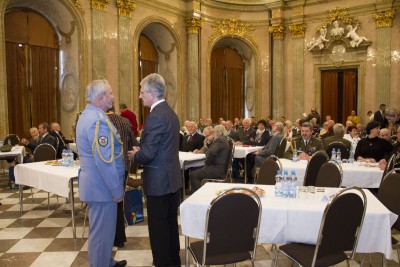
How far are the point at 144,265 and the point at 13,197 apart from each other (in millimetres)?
3904

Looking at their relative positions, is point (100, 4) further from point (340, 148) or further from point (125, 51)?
point (340, 148)

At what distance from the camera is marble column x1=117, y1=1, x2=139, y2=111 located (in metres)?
11.3

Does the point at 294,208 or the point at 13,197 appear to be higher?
the point at 294,208

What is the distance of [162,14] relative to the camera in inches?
502

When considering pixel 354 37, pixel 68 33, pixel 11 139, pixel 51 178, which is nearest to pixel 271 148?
pixel 51 178

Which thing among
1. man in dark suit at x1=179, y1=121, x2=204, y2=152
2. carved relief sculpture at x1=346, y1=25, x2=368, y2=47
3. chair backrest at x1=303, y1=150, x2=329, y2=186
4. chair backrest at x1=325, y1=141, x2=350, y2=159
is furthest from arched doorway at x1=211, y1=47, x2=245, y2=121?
chair backrest at x1=303, y1=150, x2=329, y2=186

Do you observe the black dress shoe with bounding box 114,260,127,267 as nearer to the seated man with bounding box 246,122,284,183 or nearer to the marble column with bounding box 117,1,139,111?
the seated man with bounding box 246,122,284,183

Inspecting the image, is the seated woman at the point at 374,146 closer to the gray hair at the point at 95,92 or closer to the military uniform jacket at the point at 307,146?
the military uniform jacket at the point at 307,146

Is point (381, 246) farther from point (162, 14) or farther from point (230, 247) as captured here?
point (162, 14)

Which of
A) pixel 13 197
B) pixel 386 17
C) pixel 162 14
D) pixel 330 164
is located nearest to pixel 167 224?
pixel 330 164

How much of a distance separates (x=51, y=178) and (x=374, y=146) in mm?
4445

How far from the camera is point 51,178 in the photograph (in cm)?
472

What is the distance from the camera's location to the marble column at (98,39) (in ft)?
34.7

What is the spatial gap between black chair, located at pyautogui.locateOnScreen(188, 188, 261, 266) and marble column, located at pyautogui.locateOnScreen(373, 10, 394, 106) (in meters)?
11.9
